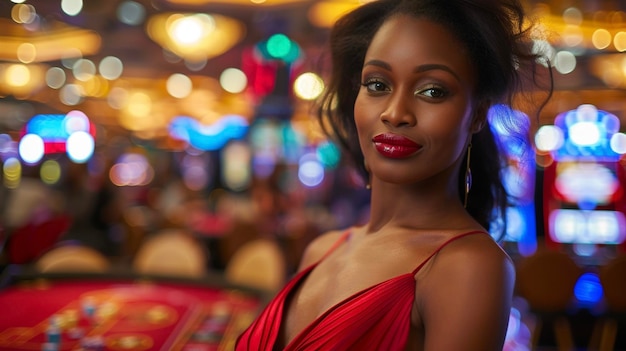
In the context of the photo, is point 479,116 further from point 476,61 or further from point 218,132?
point 218,132

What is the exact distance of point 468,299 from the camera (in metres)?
1.13

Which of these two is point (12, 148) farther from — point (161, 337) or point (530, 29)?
point (530, 29)

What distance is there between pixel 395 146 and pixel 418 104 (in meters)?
0.08

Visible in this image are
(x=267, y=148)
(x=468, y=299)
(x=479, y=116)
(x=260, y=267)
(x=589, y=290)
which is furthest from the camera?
(x=267, y=148)

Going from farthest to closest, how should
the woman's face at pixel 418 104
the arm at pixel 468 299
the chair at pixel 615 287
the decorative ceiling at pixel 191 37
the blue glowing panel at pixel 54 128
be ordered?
the blue glowing panel at pixel 54 128, the decorative ceiling at pixel 191 37, the chair at pixel 615 287, the woman's face at pixel 418 104, the arm at pixel 468 299

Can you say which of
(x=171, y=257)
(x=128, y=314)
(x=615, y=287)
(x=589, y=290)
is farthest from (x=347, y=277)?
(x=589, y=290)

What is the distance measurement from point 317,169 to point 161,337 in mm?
11431

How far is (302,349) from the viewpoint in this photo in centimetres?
129

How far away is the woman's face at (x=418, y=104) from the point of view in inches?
49.0

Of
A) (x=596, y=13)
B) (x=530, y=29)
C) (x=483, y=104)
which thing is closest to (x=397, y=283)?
(x=483, y=104)

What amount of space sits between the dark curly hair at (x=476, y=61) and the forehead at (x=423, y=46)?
16mm

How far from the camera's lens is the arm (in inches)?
43.9

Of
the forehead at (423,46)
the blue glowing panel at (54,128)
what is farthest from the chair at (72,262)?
the blue glowing panel at (54,128)

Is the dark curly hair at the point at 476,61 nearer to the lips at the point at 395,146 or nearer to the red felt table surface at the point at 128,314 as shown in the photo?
the lips at the point at 395,146
